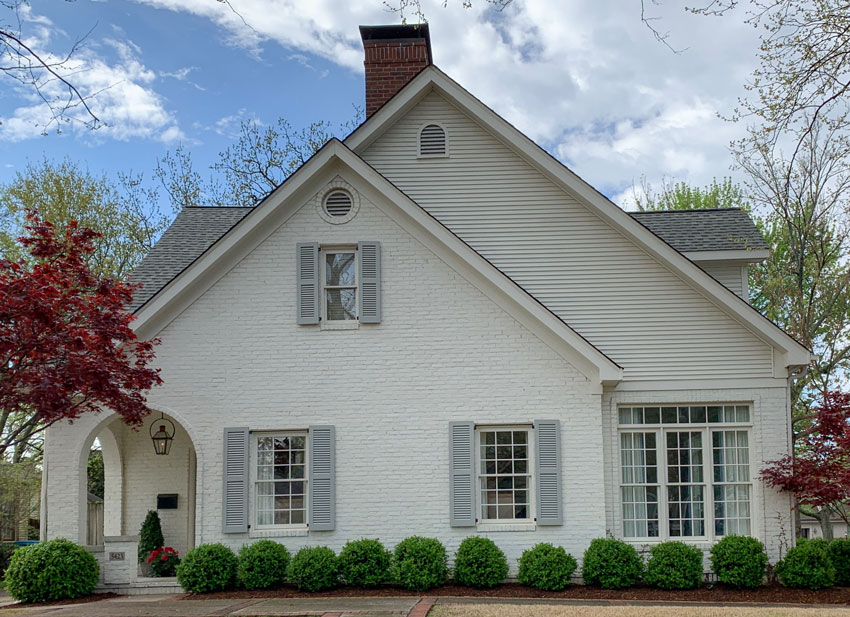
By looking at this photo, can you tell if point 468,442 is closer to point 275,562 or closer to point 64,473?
point 275,562

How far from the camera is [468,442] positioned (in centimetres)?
1477

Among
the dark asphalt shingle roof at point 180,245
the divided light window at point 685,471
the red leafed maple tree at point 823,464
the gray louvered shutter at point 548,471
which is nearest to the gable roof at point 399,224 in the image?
the gray louvered shutter at point 548,471

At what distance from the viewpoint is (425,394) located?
15.0m

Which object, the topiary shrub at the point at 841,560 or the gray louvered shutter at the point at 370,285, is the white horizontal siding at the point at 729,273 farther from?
the gray louvered shutter at the point at 370,285

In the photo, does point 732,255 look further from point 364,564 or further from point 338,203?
point 364,564

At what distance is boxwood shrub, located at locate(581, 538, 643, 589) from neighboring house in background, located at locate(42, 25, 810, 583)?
1.61ft

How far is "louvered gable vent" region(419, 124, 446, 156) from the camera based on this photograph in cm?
1728

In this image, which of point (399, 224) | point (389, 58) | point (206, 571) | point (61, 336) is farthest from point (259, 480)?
point (389, 58)

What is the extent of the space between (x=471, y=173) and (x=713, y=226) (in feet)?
16.3

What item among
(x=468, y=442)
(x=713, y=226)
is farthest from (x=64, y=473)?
(x=713, y=226)

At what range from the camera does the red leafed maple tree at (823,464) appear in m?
14.1

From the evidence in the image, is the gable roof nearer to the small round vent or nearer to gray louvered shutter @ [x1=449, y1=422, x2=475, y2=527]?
the small round vent

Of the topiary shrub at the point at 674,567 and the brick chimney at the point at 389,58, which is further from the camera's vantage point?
the brick chimney at the point at 389,58

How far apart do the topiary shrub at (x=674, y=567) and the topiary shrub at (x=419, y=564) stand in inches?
127
